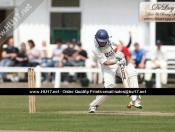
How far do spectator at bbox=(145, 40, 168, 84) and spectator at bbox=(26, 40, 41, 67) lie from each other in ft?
14.8

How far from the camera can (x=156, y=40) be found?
96.1ft

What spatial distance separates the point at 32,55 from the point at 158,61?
5173mm

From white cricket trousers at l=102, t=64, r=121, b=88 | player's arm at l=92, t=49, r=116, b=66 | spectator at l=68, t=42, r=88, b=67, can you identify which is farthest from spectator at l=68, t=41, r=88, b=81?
player's arm at l=92, t=49, r=116, b=66

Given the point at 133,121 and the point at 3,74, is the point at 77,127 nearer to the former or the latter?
the point at 133,121

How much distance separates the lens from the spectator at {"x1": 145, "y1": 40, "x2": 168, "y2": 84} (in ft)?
87.2

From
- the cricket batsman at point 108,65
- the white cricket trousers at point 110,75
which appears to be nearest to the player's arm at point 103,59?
the cricket batsman at point 108,65

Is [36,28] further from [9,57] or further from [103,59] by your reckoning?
[103,59]

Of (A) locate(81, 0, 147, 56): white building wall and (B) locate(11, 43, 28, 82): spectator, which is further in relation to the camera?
(A) locate(81, 0, 147, 56): white building wall

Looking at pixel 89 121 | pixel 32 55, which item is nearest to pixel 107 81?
pixel 89 121

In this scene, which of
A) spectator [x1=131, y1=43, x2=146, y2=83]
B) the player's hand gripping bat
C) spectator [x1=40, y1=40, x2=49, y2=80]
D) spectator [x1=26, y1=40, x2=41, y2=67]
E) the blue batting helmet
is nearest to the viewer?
the blue batting helmet

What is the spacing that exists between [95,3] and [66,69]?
482cm

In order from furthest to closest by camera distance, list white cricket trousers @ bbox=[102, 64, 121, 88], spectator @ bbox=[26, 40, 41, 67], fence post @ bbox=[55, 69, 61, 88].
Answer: spectator @ bbox=[26, 40, 41, 67] < fence post @ bbox=[55, 69, 61, 88] < white cricket trousers @ bbox=[102, 64, 121, 88]

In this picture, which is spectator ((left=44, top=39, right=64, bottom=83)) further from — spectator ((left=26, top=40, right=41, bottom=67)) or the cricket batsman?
the cricket batsman

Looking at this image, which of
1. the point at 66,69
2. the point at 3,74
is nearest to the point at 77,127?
the point at 66,69
